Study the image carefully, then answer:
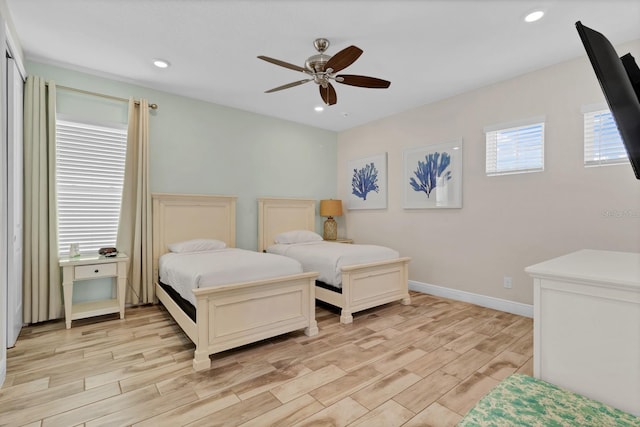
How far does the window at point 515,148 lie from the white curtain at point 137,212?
4.03 meters

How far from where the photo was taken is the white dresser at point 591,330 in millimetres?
934

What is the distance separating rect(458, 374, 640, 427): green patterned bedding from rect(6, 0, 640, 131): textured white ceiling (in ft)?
7.89

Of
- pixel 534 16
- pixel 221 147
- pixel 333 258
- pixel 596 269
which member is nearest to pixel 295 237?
pixel 333 258

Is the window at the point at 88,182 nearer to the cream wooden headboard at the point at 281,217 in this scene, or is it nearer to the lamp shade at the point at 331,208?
the cream wooden headboard at the point at 281,217

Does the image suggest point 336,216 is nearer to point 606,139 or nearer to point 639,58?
point 606,139

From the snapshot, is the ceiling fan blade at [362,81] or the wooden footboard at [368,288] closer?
the ceiling fan blade at [362,81]

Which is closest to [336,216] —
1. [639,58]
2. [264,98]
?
[264,98]

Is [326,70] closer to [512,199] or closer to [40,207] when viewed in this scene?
[512,199]

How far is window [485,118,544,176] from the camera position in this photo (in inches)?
125

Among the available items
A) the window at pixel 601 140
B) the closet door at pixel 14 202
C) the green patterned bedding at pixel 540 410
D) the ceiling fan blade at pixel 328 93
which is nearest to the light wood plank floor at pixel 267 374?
the closet door at pixel 14 202

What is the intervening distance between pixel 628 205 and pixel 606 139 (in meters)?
0.61

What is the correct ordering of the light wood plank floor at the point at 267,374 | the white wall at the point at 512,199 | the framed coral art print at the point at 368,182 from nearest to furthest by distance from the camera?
the light wood plank floor at the point at 267,374 < the white wall at the point at 512,199 < the framed coral art print at the point at 368,182

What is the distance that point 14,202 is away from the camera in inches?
101

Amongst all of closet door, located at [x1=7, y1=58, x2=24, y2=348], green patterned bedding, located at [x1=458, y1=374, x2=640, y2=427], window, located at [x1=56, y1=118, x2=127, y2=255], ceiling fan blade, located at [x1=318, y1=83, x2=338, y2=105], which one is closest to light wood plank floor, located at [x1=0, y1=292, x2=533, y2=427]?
closet door, located at [x1=7, y1=58, x2=24, y2=348]
